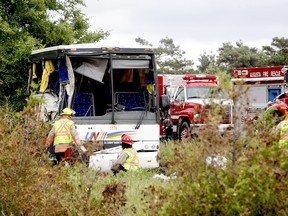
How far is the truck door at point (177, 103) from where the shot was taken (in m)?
24.0

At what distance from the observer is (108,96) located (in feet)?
50.5

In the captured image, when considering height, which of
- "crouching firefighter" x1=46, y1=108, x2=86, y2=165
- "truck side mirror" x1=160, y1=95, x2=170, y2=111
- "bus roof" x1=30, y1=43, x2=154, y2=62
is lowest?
"crouching firefighter" x1=46, y1=108, x2=86, y2=165

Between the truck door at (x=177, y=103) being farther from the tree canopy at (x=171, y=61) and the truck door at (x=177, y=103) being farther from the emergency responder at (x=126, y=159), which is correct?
the tree canopy at (x=171, y=61)

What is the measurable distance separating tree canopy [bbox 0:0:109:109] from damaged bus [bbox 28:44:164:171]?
168 inches

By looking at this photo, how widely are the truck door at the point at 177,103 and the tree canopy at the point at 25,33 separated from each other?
3583mm

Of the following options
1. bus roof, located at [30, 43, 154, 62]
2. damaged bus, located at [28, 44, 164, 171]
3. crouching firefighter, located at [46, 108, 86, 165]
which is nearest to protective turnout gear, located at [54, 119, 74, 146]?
crouching firefighter, located at [46, 108, 86, 165]

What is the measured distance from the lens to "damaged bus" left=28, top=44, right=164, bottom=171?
14945 millimetres

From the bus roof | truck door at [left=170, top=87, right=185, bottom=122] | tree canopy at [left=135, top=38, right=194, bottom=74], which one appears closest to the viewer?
the bus roof

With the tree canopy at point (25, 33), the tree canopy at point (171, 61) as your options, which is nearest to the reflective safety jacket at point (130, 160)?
the tree canopy at point (25, 33)

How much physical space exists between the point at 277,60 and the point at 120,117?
43.7 meters

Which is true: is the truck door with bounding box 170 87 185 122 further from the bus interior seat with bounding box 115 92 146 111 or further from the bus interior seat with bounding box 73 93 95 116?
the bus interior seat with bounding box 73 93 95 116

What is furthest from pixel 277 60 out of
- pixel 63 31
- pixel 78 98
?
pixel 78 98

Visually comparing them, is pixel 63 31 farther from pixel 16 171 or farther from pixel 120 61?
pixel 16 171

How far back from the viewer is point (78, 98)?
15562 mm
